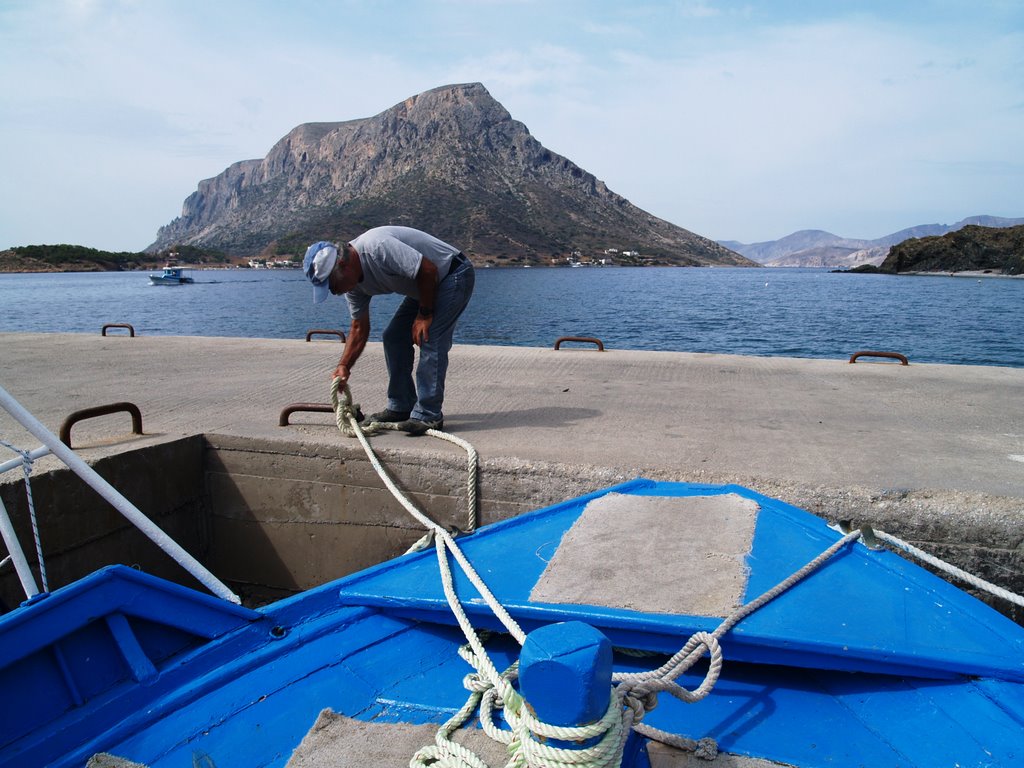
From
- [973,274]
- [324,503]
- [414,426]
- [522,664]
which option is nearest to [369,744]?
[522,664]

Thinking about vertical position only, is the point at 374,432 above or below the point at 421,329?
below

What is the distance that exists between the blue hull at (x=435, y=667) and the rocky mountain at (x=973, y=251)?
345ft

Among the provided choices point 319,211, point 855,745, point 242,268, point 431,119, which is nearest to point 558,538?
point 855,745

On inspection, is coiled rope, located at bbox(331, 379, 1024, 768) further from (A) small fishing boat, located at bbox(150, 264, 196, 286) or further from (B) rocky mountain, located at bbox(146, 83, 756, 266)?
(B) rocky mountain, located at bbox(146, 83, 756, 266)

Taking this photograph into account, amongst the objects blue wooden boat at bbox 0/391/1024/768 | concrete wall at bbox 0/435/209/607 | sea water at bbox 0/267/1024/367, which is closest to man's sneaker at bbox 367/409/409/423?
concrete wall at bbox 0/435/209/607

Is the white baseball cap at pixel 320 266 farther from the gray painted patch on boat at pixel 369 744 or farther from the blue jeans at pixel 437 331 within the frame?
the gray painted patch on boat at pixel 369 744

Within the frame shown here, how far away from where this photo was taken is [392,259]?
443 cm

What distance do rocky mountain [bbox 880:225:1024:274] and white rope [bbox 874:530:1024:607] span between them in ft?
342

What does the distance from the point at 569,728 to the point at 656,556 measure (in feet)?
4.32

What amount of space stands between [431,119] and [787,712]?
209386 mm

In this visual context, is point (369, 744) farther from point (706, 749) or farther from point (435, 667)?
point (706, 749)

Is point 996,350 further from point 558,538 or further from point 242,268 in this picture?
point 242,268

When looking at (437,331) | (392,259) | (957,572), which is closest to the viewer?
(957,572)

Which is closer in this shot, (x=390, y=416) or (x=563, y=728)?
(x=563, y=728)
